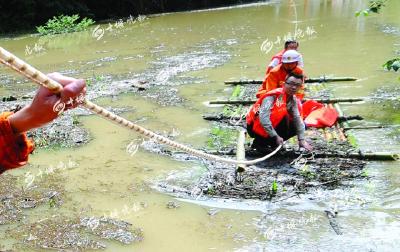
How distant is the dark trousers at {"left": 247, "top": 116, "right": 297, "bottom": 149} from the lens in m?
4.97

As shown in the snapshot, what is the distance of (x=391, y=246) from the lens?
3434mm

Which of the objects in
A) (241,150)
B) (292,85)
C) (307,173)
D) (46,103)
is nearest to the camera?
(46,103)

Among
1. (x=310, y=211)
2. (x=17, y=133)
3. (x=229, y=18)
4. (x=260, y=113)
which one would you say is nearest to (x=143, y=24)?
(x=229, y=18)

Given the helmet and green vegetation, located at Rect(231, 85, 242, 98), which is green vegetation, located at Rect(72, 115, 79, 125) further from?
the helmet

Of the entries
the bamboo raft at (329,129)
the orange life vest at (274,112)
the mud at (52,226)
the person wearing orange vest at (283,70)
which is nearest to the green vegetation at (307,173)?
the bamboo raft at (329,129)

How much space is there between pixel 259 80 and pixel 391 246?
181 inches

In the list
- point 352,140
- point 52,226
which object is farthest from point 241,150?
point 52,226

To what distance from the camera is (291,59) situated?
5.35 meters

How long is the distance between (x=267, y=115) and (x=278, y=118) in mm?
164

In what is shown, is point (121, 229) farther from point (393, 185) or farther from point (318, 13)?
point (318, 13)

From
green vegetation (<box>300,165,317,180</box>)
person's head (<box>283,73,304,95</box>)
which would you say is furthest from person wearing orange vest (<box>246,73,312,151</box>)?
green vegetation (<box>300,165,317,180</box>)

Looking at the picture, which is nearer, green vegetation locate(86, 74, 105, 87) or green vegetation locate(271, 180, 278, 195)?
green vegetation locate(271, 180, 278, 195)

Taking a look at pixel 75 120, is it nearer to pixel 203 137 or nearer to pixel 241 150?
pixel 203 137

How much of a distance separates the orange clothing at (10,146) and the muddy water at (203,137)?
88.0 inches
